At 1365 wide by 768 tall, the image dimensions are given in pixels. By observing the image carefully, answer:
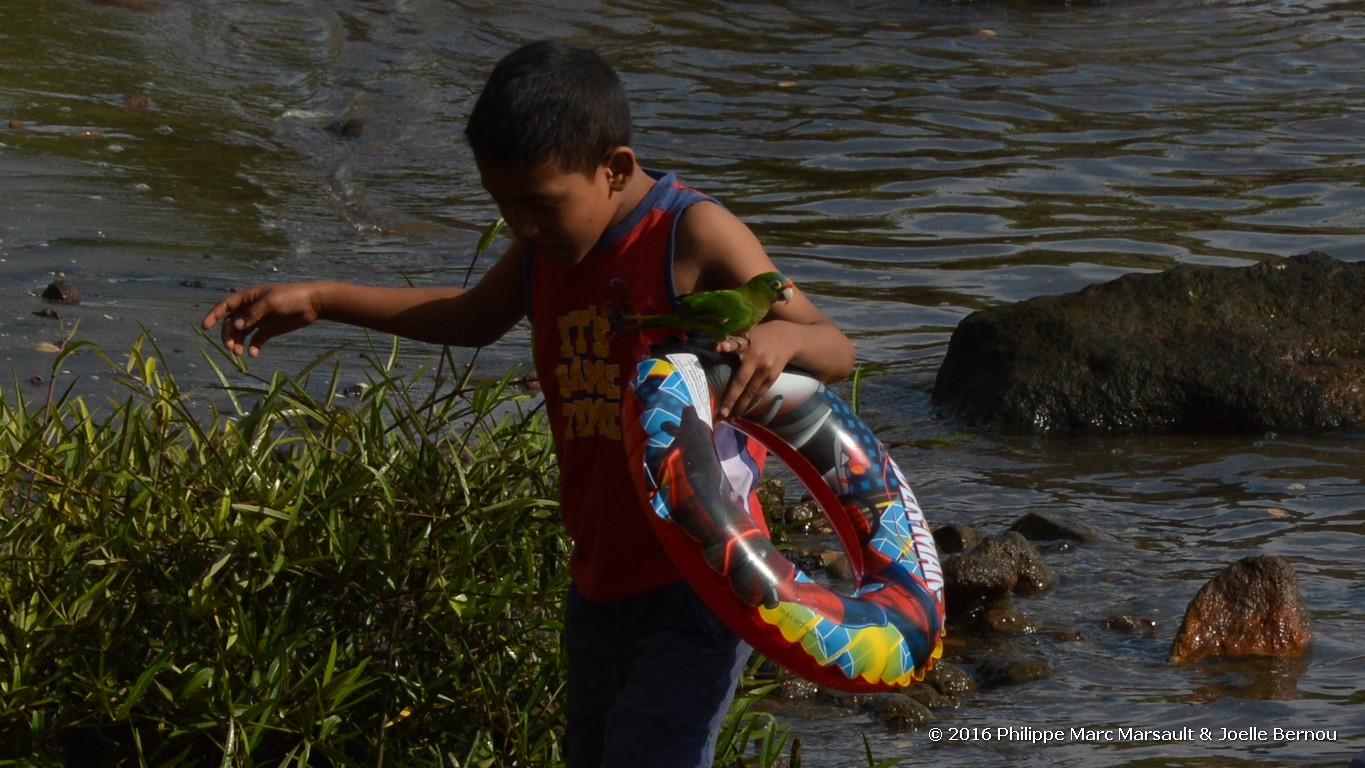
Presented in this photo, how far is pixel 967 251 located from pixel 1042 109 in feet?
13.8

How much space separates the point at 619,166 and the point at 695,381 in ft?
1.45

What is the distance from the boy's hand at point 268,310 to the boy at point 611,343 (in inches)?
19.3

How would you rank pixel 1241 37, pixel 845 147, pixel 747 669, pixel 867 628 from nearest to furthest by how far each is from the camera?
pixel 867 628, pixel 747 669, pixel 845 147, pixel 1241 37

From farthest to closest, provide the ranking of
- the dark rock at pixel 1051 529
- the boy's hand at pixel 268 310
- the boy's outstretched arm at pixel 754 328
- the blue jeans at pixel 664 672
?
the dark rock at pixel 1051 529, the boy's hand at pixel 268 310, the blue jeans at pixel 664 672, the boy's outstretched arm at pixel 754 328

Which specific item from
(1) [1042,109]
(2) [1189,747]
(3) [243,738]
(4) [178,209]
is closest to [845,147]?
(1) [1042,109]

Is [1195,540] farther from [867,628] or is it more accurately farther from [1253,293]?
[867,628]

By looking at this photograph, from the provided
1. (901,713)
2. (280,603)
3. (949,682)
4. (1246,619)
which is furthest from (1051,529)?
(280,603)

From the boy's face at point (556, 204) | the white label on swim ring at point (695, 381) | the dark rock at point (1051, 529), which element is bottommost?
the dark rock at point (1051, 529)

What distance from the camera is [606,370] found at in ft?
10.5

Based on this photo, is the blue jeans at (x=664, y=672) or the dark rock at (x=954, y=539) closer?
the blue jeans at (x=664, y=672)

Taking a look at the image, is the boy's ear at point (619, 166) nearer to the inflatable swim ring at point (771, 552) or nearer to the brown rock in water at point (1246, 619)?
the inflatable swim ring at point (771, 552)

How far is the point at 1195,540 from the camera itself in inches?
242

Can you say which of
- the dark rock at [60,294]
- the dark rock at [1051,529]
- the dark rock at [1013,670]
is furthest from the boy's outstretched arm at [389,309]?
the dark rock at [60,294]

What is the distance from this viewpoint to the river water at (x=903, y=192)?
17.2 feet
